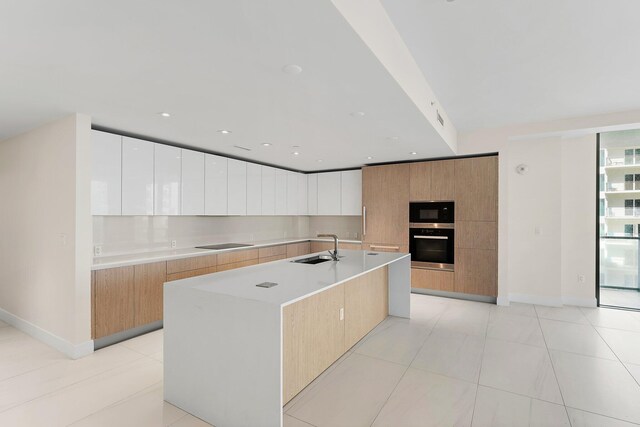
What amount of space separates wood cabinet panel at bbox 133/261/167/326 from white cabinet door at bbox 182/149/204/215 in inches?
35.4

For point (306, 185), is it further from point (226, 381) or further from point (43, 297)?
point (226, 381)

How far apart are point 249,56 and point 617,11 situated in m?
2.36

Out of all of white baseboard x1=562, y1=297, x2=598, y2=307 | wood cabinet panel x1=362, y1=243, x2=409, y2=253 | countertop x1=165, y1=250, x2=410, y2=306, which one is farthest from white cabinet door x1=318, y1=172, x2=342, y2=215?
white baseboard x1=562, y1=297, x2=598, y2=307

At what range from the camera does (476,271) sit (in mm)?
4910

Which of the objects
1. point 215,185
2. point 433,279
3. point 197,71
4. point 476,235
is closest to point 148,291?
point 215,185

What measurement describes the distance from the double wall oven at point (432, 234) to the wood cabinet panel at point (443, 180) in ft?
0.44

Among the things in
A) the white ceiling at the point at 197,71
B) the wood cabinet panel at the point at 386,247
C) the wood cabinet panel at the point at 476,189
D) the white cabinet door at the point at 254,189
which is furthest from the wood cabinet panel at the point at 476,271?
the white cabinet door at the point at 254,189

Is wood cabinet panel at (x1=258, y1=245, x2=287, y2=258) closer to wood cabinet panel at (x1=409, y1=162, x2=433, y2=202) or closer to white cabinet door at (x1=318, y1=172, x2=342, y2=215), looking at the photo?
white cabinet door at (x1=318, y1=172, x2=342, y2=215)

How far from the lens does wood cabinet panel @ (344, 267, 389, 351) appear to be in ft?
10.6

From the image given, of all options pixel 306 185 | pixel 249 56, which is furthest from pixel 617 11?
pixel 306 185

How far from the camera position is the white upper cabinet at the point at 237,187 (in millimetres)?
4984

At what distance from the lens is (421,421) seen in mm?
2096

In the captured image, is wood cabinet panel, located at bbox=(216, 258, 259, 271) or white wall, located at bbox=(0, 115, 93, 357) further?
wood cabinet panel, located at bbox=(216, 258, 259, 271)

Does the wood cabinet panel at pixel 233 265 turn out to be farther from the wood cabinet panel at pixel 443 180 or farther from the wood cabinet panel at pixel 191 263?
the wood cabinet panel at pixel 443 180
